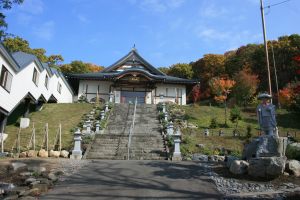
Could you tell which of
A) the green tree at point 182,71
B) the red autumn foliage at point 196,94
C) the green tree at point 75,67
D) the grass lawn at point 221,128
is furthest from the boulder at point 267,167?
the green tree at point 75,67

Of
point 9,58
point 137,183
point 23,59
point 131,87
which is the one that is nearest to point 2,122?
point 9,58

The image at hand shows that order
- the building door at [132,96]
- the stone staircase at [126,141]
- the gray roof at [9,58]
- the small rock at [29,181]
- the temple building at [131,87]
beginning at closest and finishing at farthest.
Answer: the small rock at [29,181] < the stone staircase at [126,141] < the gray roof at [9,58] < the temple building at [131,87] < the building door at [132,96]

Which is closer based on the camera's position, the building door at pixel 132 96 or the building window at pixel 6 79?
the building window at pixel 6 79

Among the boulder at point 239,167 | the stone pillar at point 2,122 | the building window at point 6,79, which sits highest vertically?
the building window at point 6,79

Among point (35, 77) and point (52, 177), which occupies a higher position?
point (35, 77)

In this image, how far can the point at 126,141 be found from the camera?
700 inches

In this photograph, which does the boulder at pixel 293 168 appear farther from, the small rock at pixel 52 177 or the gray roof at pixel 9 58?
the gray roof at pixel 9 58

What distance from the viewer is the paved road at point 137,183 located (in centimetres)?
802

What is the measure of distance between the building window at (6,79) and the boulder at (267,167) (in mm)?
13727

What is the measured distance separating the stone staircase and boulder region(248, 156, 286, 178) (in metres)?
6.43

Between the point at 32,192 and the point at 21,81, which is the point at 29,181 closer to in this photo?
the point at 32,192

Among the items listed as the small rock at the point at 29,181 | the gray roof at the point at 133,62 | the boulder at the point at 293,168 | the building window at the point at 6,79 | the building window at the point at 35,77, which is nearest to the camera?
the small rock at the point at 29,181

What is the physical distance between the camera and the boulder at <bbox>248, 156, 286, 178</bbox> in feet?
30.2

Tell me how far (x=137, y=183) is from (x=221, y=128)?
49.0ft
